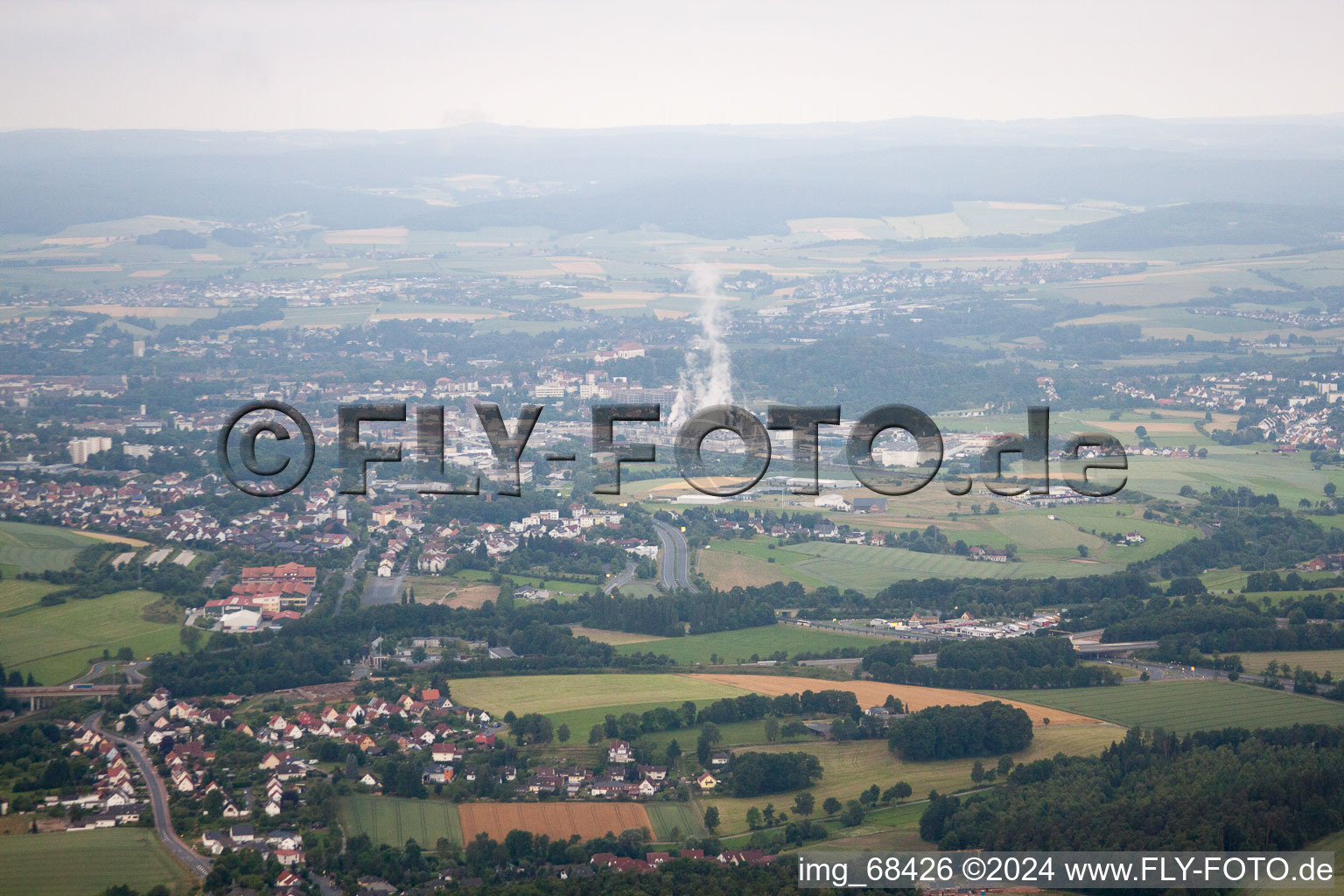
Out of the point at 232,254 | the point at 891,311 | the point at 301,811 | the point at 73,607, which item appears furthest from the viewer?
the point at 232,254

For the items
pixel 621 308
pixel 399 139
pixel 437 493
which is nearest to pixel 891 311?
pixel 621 308

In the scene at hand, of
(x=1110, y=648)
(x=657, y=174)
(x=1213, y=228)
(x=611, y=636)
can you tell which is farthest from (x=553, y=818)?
(x=657, y=174)

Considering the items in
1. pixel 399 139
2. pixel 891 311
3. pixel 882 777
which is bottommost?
pixel 882 777

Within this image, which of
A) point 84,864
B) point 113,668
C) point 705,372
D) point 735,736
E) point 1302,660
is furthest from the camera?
point 705,372

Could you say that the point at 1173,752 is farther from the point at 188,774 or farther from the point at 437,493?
the point at 437,493

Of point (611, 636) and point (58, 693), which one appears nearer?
point (58, 693)

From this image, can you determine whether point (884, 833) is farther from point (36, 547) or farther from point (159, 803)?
point (36, 547)

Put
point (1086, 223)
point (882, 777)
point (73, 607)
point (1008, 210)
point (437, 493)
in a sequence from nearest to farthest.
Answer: point (882, 777)
point (73, 607)
point (437, 493)
point (1086, 223)
point (1008, 210)
